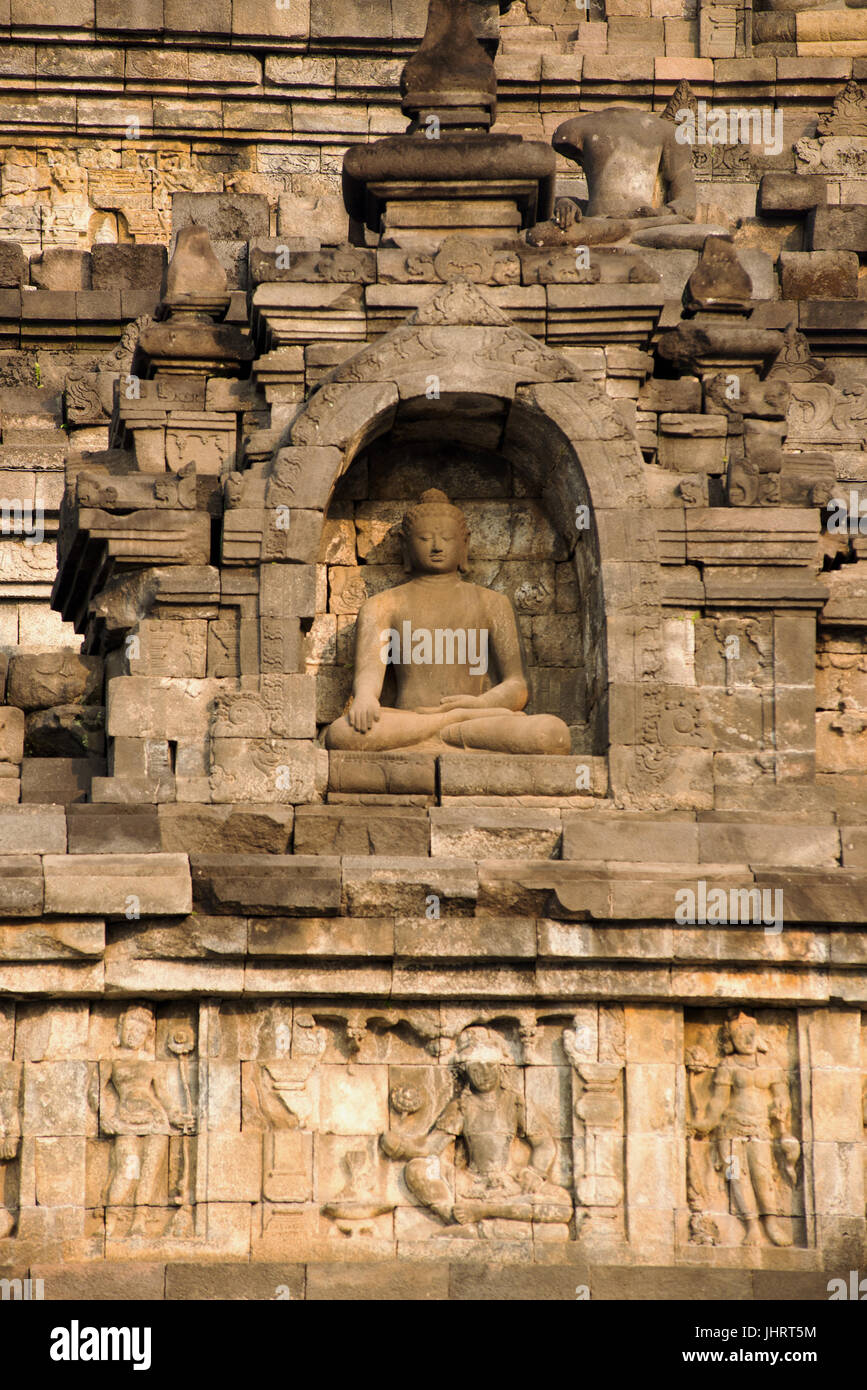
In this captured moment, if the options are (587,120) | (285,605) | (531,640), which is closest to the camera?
(285,605)

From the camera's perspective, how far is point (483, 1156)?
16.4 meters

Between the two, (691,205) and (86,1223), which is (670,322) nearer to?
(691,205)

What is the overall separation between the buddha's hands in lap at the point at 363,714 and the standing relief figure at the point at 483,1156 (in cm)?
251

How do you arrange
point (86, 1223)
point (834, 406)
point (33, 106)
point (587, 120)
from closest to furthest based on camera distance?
point (86, 1223) < point (834, 406) < point (587, 120) < point (33, 106)

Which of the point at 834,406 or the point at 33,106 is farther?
the point at 33,106

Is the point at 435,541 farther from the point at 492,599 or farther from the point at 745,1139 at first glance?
the point at 745,1139

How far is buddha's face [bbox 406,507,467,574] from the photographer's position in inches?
729

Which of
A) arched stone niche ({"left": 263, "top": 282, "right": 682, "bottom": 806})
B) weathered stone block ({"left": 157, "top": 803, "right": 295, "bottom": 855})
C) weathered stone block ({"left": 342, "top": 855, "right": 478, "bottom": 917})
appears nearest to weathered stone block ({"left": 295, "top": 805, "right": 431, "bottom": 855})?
weathered stone block ({"left": 157, "top": 803, "right": 295, "bottom": 855})

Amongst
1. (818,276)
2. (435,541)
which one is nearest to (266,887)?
(435,541)

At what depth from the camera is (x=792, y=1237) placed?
16.3 m

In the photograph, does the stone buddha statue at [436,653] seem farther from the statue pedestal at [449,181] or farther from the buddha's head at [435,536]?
the statue pedestal at [449,181]

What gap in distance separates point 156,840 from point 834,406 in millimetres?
9004

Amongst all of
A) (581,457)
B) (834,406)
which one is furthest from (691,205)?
(581,457)

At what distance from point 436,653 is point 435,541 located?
0.87 m
